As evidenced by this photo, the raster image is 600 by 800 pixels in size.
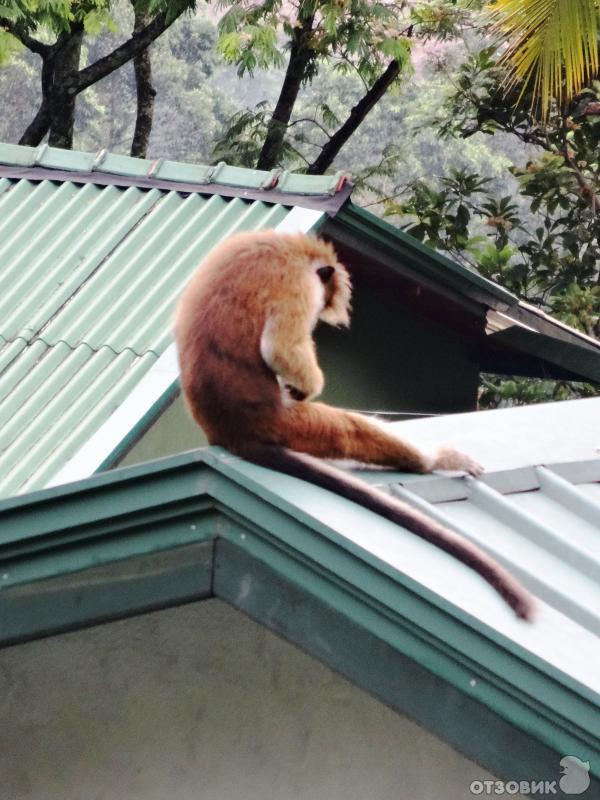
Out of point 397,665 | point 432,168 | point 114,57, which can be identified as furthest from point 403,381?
point 432,168

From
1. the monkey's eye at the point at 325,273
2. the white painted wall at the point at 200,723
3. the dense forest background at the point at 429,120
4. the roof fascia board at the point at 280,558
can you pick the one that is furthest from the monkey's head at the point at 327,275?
the dense forest background at the point at 429,120

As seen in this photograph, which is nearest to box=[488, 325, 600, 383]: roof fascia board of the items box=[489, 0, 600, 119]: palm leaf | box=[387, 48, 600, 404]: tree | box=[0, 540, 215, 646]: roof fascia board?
box=[489, 0, 600, 119]: palm leaf

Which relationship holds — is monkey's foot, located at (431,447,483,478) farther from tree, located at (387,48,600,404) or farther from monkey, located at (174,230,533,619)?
tree, located at (387,48,600,404)

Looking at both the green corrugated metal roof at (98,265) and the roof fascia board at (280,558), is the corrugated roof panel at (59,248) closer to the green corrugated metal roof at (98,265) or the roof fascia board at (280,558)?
the green corrugated metal roof at (98,265)

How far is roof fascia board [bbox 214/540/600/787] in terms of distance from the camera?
222cm

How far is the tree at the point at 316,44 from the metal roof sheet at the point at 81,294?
6510 millimetres

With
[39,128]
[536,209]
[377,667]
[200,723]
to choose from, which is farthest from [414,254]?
[39,128]

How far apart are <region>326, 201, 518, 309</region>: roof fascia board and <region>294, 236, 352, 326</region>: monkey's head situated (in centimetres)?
260

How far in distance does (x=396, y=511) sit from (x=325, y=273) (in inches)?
54.4

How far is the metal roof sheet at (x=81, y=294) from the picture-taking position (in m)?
5.84

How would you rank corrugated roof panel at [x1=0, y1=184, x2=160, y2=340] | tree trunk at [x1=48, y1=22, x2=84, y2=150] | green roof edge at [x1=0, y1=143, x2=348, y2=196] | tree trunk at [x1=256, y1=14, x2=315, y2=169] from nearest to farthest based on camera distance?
corrugated roof panel at [x1=0, y1=184, x2=160, y2=340], green roof edge at [x1=0, y1=143, x2=348, y2=196], tree trunk at [x1=256, y1=14, x2=315, y2=169], tree trunk at [x1=48, y1=22, x2=84, y2=150]

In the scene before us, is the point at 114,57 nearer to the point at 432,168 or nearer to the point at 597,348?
the point at 597,348

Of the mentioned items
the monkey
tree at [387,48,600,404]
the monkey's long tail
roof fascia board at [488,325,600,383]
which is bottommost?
the monkey's long tail

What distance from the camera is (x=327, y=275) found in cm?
419
